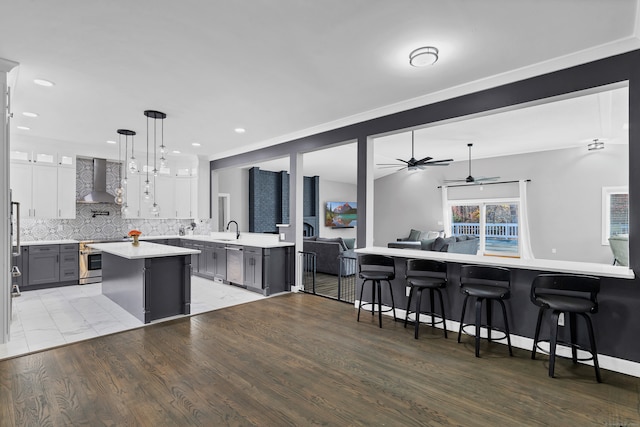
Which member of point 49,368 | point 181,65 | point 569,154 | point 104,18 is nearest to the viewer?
point 104,18

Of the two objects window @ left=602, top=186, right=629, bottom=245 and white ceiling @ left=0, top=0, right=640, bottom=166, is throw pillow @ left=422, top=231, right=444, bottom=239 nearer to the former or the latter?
window @ left=602, top=186, right=629, bottom=245

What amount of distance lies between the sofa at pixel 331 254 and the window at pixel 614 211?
5798 millimetres

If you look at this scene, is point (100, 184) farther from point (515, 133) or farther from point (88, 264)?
point (515, 133)

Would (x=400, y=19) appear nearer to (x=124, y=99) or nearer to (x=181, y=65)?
(x=181, y=65)

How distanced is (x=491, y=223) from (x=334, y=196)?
532 cm

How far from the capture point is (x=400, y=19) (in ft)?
8.07

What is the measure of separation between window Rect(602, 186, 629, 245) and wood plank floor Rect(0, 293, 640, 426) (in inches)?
251

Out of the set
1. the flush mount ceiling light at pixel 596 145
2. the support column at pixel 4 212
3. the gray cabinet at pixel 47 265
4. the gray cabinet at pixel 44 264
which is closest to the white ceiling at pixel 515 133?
the flush mount ceiling light at pixel 596 145

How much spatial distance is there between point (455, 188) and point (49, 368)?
979 cm

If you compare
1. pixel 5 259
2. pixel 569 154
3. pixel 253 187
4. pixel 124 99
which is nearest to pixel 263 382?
pixel 5 259

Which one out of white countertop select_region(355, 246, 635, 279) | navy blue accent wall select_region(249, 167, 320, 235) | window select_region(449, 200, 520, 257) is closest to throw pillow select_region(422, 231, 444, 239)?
window select_region(449, 200, 520, 257)

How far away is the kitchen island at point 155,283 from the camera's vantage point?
4.09 metres

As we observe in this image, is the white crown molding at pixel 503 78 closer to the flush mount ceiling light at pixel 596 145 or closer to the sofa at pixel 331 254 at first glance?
the sofa at pixel 331 254

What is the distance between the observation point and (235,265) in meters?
6.04
